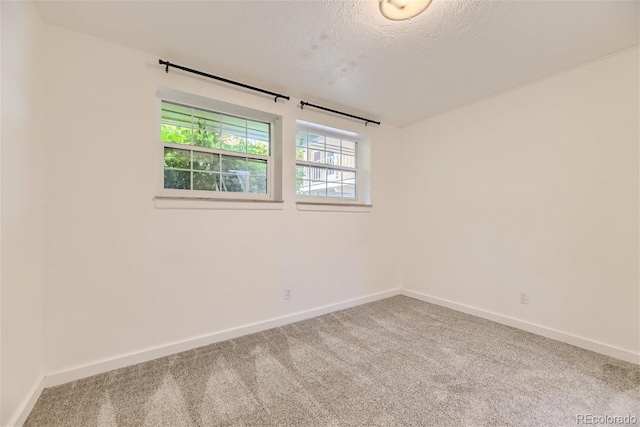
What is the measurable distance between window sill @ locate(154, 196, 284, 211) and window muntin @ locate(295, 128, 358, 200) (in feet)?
1.62

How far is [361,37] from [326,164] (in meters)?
1.56

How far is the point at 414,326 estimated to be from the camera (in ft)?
8.55

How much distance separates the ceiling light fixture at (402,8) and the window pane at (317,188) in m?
1.81

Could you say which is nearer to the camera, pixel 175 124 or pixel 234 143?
pixel 175 124

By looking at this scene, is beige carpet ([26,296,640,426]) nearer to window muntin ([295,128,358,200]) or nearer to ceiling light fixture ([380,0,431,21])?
window muntin ([295,128,358,200])

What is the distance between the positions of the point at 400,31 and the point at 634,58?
1788 mm

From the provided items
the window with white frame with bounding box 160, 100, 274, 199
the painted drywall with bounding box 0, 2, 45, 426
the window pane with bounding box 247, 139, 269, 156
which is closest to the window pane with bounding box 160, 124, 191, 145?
the window with white frame with bounding box 160, 100, 274, 199

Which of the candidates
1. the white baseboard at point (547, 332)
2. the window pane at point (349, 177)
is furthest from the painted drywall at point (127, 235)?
the white baseboard at point (547, 332)

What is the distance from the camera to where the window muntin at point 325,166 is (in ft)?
9.97

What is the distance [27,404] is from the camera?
1.43 metres

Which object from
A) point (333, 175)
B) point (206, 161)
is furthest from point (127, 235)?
point (333, 175)

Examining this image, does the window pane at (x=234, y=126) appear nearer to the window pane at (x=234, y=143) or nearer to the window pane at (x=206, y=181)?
the window pane at (x=234, y=143)

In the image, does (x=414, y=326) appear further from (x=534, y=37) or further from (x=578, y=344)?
(x=534, y=37)

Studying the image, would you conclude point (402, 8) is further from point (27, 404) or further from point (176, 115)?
point (27, 404)
